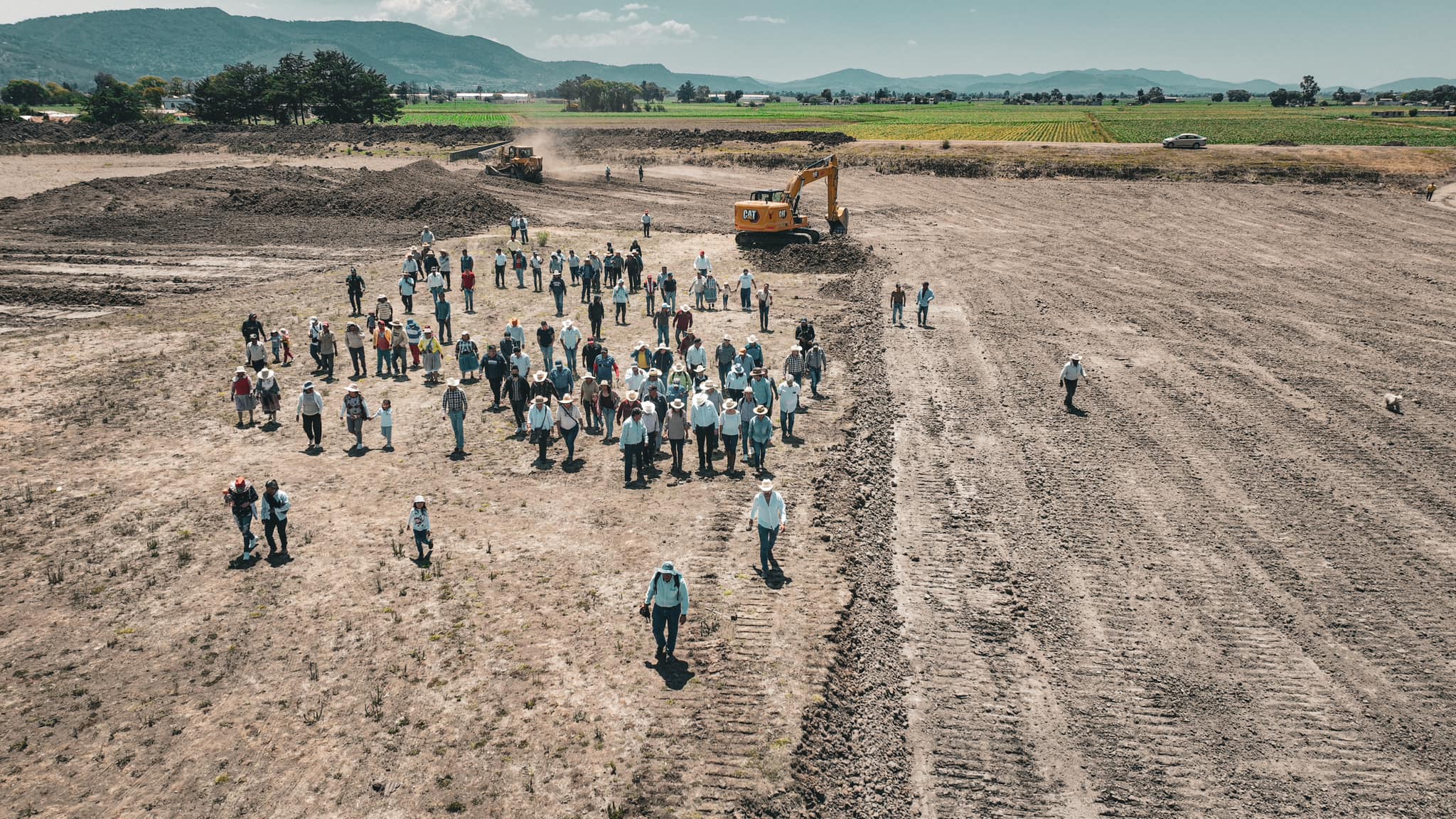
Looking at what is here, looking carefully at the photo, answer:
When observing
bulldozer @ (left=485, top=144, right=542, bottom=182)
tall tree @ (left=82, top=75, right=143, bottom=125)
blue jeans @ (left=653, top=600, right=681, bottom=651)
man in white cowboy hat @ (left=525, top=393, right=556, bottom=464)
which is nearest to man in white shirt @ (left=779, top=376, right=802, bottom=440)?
man in white cowboy hat @ (left=525, top=393, right=556, bottom=464)

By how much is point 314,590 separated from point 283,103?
102m

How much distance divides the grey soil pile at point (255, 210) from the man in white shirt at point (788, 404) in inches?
1035

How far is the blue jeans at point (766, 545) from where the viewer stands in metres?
12.0

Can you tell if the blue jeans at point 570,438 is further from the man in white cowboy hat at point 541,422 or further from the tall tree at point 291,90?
the tall tree at point 291,90

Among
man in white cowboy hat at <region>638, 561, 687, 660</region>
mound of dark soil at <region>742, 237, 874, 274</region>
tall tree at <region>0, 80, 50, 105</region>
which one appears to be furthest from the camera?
tall tree at <region>0, 80, 50, 105</region>

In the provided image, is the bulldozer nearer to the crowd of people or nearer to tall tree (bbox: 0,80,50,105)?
the crowd of people

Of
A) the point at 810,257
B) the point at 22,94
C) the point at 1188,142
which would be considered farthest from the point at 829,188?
the point at 22,94

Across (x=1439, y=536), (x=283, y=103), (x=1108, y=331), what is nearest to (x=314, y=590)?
(x=1439, y=536)

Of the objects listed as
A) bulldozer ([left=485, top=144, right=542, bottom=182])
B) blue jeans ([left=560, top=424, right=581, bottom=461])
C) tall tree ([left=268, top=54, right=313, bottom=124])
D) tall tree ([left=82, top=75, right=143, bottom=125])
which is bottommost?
blue jeans ([left=560, top=424, right=581, bottom=461])

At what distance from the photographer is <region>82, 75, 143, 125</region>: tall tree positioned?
8725cm

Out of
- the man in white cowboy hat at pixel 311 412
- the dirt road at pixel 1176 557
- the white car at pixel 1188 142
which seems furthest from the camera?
the white car at pixel 1188 142

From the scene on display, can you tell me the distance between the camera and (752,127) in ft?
347

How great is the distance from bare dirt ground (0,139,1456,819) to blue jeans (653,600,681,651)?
385 mm

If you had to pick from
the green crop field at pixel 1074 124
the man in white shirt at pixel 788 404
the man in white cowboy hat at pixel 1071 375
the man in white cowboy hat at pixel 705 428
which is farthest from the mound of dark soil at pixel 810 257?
the green crop field at pixel 1074 124
